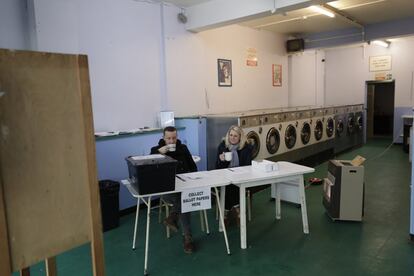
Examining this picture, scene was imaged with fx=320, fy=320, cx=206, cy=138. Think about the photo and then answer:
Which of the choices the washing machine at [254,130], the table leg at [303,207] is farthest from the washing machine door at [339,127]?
the table leg at [303,207]

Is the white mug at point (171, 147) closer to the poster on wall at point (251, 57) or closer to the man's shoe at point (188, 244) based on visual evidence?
the man's shoe at point (188, 244)

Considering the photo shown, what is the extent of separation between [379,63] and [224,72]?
5540mm

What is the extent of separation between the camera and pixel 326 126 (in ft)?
22.9

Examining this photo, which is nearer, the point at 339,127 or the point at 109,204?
the point at 109,204

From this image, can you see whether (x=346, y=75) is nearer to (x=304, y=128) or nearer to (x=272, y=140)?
(x=304, y=128)

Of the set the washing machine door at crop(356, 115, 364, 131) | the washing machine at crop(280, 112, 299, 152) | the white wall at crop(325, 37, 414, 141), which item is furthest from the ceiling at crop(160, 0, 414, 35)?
the washing machine door at crop(356, 115, 364, 131)

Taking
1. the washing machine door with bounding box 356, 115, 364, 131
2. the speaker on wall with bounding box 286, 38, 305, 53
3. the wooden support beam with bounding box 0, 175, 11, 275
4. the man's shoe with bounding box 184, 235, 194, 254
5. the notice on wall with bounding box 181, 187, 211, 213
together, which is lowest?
the man's shoe with bounding box 184, 235, 194, 254

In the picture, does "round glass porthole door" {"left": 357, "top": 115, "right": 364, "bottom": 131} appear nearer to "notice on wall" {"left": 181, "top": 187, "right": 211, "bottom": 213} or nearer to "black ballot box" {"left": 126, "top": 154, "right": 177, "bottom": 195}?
"notice on wall" {"left": 181, "top": 187, "right": 211, "bottom": 213}

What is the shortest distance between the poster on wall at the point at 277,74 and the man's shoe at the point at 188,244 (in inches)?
198

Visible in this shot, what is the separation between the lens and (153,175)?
102 inches

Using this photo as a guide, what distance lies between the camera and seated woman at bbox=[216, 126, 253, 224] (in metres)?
3.68

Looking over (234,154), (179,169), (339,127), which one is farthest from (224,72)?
(339,127)

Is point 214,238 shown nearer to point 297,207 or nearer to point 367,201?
point 297,207

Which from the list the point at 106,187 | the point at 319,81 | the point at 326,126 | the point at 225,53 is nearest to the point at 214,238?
the point at 106,187
